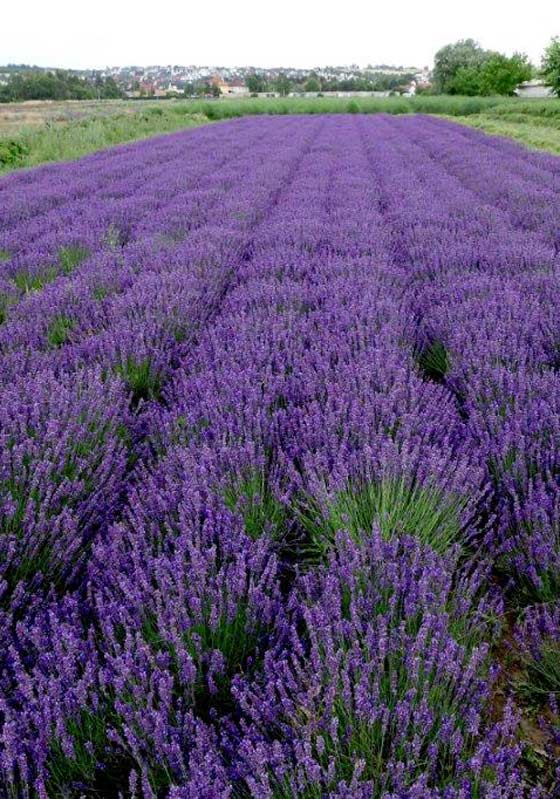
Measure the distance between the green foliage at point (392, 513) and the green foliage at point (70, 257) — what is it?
3.70m

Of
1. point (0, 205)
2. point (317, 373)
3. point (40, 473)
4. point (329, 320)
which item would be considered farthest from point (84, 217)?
point (40, 473)

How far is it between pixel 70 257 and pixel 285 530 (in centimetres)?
394

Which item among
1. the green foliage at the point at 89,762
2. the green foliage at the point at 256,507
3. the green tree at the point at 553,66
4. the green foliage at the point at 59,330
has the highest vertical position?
the green tree at the point at 553,66

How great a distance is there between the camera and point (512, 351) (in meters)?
2.74

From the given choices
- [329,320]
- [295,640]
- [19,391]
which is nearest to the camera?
[295,640]

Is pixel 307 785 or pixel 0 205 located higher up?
pixel 0 205

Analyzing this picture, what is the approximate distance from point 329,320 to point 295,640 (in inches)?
83.6

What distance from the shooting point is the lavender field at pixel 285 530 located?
1171 mm

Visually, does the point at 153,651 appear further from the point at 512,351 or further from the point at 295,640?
the point at 512,351

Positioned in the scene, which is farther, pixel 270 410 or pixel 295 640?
pixel 270 410

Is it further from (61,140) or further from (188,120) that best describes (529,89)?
(61,140)

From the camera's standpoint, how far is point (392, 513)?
68.4 inches

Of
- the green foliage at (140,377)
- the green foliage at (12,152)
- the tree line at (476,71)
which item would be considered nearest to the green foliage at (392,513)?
the green foliage at (140,377)

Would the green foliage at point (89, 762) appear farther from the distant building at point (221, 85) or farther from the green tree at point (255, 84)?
the green tree at point (255, 84)
